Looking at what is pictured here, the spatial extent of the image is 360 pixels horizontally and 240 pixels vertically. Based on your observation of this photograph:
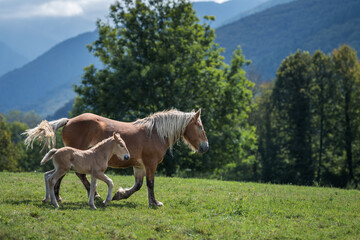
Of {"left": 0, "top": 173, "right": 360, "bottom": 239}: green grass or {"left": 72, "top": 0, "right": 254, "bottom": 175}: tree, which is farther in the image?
{"left": 72, "top": 0, "right": 254, "bottom": 175}: tree

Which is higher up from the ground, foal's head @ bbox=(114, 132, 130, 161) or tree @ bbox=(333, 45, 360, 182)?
tree @ bbox=(333, 45, 360, 182)

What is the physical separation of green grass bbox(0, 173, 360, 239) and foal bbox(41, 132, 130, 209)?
0.55 m

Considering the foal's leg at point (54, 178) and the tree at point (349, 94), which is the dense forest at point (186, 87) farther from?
the foal's leg at point (54, 178)

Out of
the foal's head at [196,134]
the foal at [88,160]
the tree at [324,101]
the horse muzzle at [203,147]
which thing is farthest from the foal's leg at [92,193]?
the tree at [324,101]

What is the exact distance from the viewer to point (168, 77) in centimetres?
2945

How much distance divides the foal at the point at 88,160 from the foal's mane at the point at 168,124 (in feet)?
4.54

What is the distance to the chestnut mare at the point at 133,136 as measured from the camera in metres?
10.7

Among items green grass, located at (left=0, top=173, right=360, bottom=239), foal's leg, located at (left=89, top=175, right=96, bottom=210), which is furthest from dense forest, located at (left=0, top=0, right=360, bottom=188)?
foal's leg, located at (left=89, top=175, right=96, bottom=210)

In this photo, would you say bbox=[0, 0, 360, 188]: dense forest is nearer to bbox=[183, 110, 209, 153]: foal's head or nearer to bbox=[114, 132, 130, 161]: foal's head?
bbox=[183, 110, 209, 153]: foal's head

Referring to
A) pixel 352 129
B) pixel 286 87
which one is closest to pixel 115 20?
pixel 286 87

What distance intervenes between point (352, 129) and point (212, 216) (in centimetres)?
3724

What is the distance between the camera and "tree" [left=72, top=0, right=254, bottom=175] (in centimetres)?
2872

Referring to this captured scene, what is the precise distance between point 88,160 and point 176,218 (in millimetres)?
2699

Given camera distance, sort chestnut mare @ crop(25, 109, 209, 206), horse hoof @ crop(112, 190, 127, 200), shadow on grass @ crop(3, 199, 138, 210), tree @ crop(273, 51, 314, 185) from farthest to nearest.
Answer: tree @ crop(273, 51, 314, 185)
horse hoof @ crop(112, 190, 127, 200)
chestnut mare @ crop(25, 109, 209, 206)
shadow on grass @ crop(3, 199, 138, 210)
